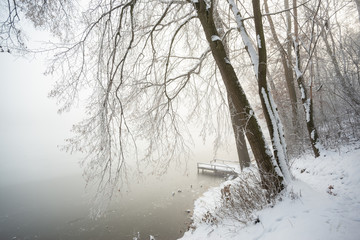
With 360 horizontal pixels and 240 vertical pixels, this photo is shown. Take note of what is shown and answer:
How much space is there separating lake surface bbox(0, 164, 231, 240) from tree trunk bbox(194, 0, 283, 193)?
705 cm

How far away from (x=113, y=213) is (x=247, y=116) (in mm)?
16355

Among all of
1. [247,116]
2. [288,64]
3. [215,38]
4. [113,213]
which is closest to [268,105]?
[247,116]

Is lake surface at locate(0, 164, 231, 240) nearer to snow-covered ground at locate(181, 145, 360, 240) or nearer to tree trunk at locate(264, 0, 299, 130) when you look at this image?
snow-covered ground at locate(181, 145, 360, 240)

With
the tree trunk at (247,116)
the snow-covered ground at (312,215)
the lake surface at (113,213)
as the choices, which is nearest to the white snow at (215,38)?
the tree trunk at (247,116)

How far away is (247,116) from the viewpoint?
3.20 metres

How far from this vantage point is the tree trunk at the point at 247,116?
3047 mm

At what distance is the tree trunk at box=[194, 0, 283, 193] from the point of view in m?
3.05

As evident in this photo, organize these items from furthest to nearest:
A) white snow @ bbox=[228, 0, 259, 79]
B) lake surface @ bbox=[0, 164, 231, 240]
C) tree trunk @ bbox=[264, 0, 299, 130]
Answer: lake surface @ bbox=[0, 164, 231, 240], tree trunk @ bbox=[264, 0, 299, 130], white snow @ bbox=[228, 0, 259, 79]

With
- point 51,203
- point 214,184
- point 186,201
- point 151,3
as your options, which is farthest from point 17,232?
point 151,3

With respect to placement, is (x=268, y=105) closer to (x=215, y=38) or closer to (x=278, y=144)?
(x=278, y=144)

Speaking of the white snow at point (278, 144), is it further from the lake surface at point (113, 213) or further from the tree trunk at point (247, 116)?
the lake surface at point (113, 213)

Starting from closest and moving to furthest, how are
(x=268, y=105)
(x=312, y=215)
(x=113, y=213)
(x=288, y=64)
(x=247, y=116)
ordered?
(x=312, y=215) → (x=247, y=116) → (x=268, y=105) → (x=288, y=64) → (x=113, y=213)

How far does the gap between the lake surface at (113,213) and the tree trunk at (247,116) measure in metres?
7.05

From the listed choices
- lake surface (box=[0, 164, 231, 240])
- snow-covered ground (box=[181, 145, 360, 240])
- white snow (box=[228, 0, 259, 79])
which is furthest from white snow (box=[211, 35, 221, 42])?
lake surface (box=[0, 164, 231, 240])
